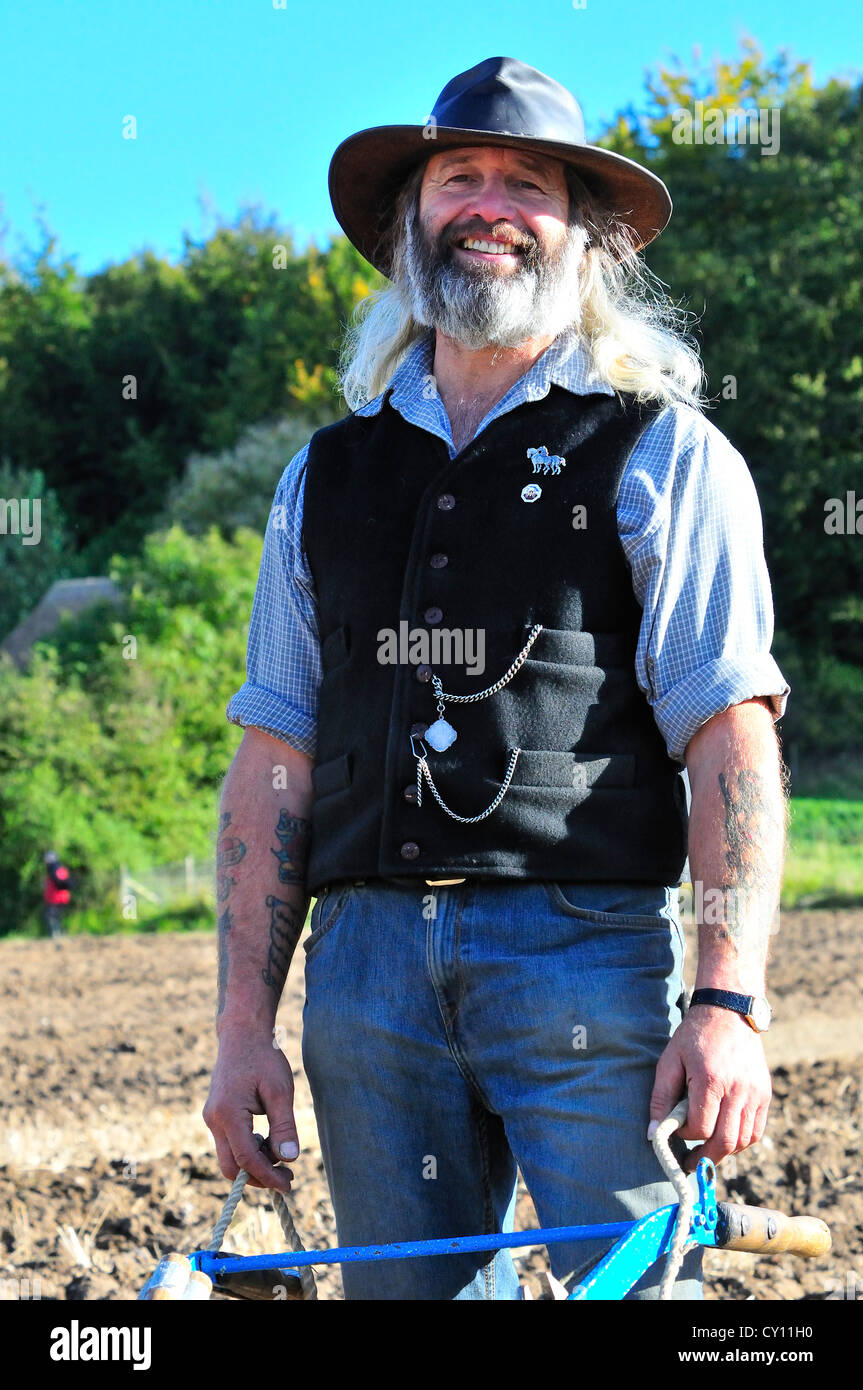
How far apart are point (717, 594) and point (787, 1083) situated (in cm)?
491

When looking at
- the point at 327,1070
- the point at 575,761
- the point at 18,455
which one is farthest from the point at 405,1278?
the point at 18,455

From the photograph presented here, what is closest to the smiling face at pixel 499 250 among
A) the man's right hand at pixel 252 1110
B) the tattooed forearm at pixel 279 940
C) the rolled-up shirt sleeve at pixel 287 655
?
the rolled-up shirt sleeve at pixel 287 655

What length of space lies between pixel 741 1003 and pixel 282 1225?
2.47 feet

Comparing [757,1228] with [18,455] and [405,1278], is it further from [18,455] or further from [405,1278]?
[18,455]

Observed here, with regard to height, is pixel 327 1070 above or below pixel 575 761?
below

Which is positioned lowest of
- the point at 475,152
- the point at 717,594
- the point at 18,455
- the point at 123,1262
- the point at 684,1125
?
the point at 123,1262

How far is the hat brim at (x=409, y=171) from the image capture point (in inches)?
98.2

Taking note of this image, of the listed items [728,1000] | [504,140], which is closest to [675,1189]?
[728,1000]

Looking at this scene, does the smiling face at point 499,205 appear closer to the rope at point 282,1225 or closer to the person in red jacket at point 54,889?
the rope at point 282,1225

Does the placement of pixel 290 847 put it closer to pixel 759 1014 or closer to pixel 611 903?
pixel 611 903

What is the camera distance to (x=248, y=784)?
262 centimetres

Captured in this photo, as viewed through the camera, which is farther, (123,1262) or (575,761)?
(123,1262)
